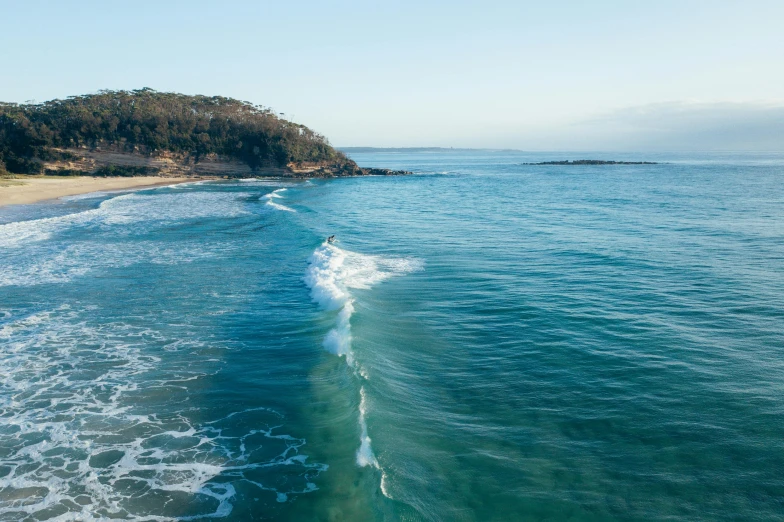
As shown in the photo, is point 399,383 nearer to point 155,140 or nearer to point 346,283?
point 346,283

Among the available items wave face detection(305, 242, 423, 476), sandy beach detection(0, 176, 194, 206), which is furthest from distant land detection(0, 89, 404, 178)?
wave face detection(305, 242, 423, 476)

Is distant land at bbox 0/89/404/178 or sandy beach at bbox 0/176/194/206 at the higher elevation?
distant land at bbox 0/89/404/178

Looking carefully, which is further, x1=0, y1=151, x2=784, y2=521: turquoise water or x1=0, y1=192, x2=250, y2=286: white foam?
x1=0, y1=192, x2=250, y2=286: white foam

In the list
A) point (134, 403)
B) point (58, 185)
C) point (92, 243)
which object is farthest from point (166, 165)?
point (134, 403)

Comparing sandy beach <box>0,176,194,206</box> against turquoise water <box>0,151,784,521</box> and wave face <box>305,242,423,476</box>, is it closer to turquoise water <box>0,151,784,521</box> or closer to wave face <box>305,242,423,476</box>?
turquoise water <box>0,151,784,521</box>

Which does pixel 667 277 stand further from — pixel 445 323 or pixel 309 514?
pixel 309 514
